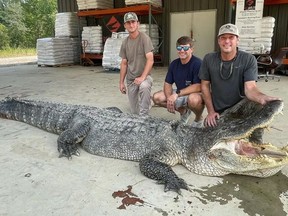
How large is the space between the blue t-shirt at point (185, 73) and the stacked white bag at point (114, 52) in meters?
6.51

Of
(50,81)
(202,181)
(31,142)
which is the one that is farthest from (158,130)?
(50,81)

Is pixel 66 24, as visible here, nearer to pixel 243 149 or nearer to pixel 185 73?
pixel 185 73

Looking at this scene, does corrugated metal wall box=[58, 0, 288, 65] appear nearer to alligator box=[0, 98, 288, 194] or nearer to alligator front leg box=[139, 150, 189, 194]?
alligator box=[0, 98, 288, 194]

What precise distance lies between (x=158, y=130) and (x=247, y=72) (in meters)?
1.09

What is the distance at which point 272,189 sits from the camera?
2221 mm

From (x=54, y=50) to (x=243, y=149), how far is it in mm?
10672

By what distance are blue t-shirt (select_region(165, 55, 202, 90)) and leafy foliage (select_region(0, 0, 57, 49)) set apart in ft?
91.0

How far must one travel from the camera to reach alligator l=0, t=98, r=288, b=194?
208 cm

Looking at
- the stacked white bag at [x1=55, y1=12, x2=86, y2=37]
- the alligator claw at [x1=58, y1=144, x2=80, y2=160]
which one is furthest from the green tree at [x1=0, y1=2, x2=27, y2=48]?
the alligator claw at [x1=58, y1=144, x2=80, y2=160]

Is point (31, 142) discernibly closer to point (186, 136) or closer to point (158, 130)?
point (158, 130)

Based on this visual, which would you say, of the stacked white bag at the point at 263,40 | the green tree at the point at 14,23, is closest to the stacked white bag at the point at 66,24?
the stacked white bag at the point at 263,40

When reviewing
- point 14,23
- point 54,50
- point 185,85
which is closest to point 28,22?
point 14,23

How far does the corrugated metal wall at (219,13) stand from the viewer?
362 inches

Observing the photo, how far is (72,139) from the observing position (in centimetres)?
298
